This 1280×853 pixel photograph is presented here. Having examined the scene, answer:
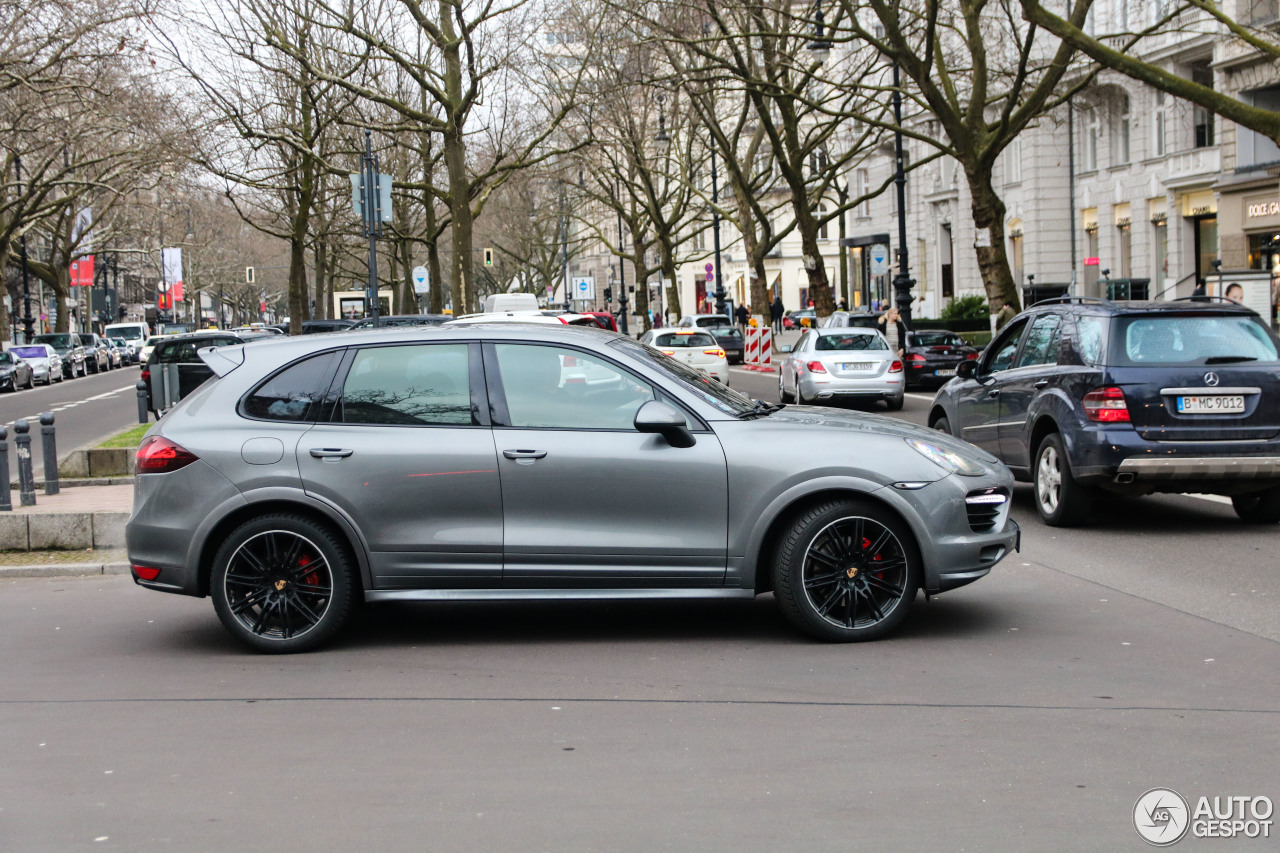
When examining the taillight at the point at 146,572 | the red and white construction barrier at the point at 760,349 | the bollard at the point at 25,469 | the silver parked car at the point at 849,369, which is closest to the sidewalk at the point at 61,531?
the bollard at the point at 25,469

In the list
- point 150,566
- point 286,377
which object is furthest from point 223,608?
point 286,377

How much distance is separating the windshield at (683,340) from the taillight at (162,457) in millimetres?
23799

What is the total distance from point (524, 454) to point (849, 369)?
17.5 meters

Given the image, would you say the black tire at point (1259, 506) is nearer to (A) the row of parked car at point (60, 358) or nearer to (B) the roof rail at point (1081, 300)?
(B) the roof rail at point (1081, 300)

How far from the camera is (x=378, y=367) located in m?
7.04

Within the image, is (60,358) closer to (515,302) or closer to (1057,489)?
(515,302)

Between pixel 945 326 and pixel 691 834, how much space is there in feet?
143

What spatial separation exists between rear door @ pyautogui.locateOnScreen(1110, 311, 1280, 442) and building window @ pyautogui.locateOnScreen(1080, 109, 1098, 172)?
40.8 meters

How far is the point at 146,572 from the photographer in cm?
695

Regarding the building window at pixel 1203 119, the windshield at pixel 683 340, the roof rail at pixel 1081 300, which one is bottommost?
the windshield at pixel 683 340

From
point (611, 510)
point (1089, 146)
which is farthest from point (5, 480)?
point (1089, 146)

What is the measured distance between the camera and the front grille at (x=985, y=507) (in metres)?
6.81

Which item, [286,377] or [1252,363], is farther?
[1252,363]

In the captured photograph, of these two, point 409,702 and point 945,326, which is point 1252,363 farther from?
point 945,326
